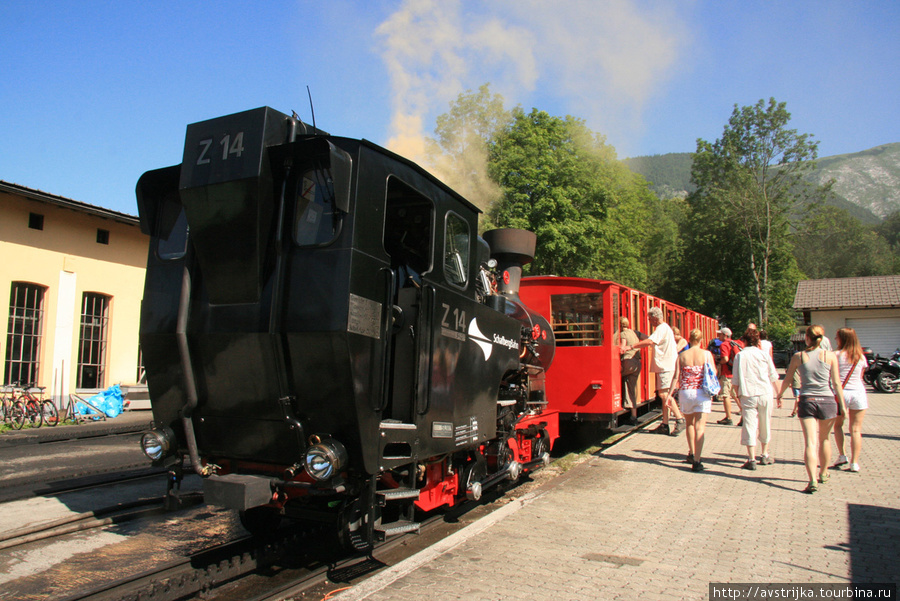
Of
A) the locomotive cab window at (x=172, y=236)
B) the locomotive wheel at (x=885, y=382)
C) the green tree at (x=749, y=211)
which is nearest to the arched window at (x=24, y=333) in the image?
the locomotive cab window at (x=172, y=236)

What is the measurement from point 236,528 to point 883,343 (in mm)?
29677

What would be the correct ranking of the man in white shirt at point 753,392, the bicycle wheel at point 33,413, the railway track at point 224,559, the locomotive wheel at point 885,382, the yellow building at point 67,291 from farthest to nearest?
the locomotive wheel at point 885,382 < the yellow building at point 67,291 < the bicycle wheel at point 33,413 < the man in white shirt at point 753,392 < the railway track at point 224,559

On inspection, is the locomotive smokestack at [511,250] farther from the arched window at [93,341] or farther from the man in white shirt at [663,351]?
the arched window at [93,341]

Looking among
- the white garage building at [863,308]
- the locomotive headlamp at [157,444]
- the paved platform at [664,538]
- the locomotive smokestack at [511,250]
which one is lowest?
the paved platform at [664,538]

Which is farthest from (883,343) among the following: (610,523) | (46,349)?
(46,349)

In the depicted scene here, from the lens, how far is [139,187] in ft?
14.9

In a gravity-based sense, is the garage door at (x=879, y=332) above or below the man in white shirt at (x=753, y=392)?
above

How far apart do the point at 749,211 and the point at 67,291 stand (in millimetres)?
35813

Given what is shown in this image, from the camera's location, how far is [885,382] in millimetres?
19234

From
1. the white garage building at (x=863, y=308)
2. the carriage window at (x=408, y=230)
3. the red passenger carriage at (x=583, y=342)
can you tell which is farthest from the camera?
the white garage building at (x=863, y=308)

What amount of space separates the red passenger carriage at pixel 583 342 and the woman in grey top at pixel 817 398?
Result: 2.59 m

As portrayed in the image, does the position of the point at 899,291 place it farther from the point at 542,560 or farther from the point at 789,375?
the point at 542,560

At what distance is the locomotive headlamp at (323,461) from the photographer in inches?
139

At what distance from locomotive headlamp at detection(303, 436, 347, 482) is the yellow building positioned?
14.3 m
